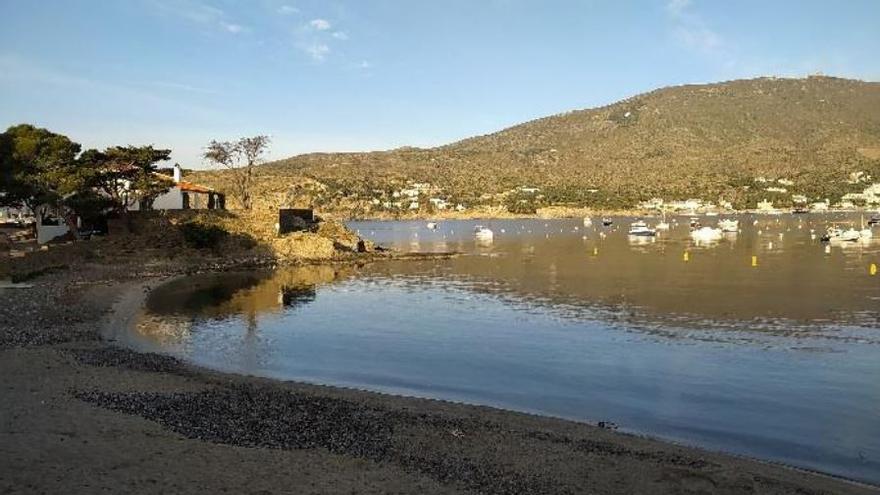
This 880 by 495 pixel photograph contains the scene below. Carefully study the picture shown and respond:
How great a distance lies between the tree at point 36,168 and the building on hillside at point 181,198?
936cm

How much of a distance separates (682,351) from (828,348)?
4.98 metres

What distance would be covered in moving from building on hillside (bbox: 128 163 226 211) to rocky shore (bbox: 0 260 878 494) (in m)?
50.4

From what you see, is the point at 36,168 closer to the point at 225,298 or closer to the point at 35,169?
the point at 35,169

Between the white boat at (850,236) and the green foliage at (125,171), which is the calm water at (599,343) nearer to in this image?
the green foliage at (125,171)

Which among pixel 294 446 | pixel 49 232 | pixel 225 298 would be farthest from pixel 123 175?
pixel 294 446

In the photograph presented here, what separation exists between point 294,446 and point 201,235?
51.1m

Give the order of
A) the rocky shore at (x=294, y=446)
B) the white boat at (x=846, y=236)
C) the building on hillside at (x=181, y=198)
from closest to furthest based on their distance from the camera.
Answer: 1. the rocky shore at (x=294, y=446)
2. the building on hillside at (x=181, y=198)
3. the white boat at (x=846, y=236)

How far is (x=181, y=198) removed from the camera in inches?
2724

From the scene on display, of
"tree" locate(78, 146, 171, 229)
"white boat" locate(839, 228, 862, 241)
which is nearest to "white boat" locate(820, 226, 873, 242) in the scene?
"white boat" locate(839, 228, 862, 241)

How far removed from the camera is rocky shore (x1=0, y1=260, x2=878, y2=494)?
1090 cm

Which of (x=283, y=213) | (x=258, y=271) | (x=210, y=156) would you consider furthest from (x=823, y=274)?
(x=210, y=156)

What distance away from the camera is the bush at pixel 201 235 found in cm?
6000

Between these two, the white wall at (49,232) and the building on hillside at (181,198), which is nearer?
the white wall at (49,232)

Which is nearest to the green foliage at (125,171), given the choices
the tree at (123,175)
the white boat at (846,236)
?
the tree at (123,175)
